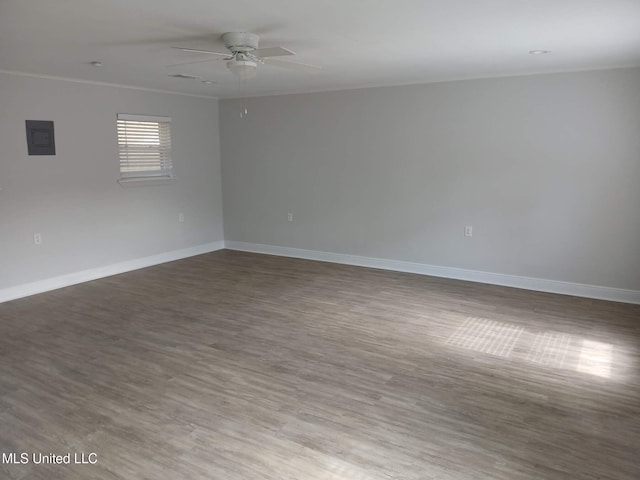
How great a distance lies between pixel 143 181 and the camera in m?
6.12

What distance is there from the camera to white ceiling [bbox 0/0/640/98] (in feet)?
8.52

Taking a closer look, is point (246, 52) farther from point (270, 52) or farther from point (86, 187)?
point (86, 187)

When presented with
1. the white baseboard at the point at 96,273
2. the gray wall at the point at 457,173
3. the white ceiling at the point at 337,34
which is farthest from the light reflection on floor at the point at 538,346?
the white baseboard at the point at 96,273

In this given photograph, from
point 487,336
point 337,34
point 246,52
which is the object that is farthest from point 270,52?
point 487,336

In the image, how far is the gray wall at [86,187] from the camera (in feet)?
15.8

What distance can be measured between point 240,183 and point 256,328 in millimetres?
3536

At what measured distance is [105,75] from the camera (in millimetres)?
4922

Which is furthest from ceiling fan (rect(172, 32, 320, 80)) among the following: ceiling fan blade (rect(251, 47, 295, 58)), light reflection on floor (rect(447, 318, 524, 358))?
light reflection on floor (rect(447, 318, 524, 358))

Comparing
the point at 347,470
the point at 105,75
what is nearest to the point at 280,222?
the point at 105,75

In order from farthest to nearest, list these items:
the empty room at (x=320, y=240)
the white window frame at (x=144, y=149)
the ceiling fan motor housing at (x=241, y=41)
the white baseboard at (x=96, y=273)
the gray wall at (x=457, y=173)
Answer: the white window frame at (x=144, y=149) → the white baseboard at (x=96, y=273) → the gray wall at (x=457, y=173) → the ceiling fan motor housing at (x=241, y=41) → the empty room at (x=320, y=240)

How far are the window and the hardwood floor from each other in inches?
68.8

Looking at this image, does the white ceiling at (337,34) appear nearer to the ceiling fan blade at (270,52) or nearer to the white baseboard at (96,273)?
the ceiling fan blade at (270,52)

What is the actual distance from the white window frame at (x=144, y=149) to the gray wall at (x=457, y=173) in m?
1.03

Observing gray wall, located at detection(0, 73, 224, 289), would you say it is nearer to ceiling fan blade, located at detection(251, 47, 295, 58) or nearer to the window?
the window
